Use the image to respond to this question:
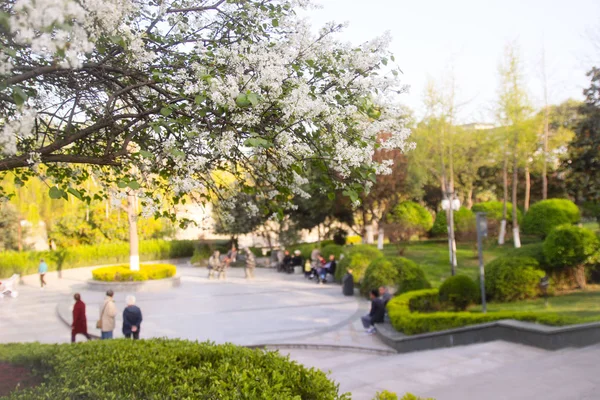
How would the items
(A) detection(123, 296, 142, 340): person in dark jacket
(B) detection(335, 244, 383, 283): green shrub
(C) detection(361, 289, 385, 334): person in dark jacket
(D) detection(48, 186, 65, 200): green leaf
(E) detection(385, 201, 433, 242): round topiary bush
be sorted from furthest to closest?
1. (E) detection(385, 201, 433, 242): round topiary bush
2. (B) detection(335, 244, 383, 283): green shrub
3. (C) detection(361, 289, 385, 334): person in dark jacket
4. (A) detection(123, 296, 142, 340): person in dark jacket
5. (D) detection(48, 186, 65, 200): green leaf

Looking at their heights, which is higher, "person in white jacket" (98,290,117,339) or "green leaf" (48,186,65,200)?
"green leaf" (48,186,65,200)

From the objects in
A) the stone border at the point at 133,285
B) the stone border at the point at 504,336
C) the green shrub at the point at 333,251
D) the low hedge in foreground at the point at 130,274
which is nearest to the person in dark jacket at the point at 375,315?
the stone border at the point at 504,336

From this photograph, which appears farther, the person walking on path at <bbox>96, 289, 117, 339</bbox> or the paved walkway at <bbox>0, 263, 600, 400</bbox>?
Result: the person walking on path at <bbox>96, 289, 117, 339</bbox>

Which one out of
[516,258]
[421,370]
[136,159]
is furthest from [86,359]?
[516,258]

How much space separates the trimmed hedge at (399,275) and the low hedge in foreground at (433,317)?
2.41 metres

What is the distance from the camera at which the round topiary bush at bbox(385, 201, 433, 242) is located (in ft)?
93.0

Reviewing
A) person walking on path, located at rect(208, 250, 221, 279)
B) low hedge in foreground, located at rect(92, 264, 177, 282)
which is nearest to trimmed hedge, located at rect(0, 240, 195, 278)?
low hedge in foreground, located at rect(92, 264, 177, 282)

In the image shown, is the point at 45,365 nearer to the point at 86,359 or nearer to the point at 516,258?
the point at 86,359

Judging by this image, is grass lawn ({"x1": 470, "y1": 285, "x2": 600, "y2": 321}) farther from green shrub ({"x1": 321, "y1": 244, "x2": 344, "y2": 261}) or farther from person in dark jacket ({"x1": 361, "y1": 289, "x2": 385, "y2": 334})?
green shrub ({"x1": 321, "y1": 244, "x2": 344, "y2": 261})

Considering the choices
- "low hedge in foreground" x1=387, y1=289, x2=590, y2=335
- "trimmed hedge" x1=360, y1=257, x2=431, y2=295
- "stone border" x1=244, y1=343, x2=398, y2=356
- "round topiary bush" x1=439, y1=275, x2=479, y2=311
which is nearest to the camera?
"low hedge in foreground" x1=387, y1=289, x2=590, y2=335

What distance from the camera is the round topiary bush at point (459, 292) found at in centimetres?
1364

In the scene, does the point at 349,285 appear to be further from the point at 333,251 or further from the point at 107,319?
the point at 107,319

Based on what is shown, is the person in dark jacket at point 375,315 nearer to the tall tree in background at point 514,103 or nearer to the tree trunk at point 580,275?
the tree trunk at point 580,275

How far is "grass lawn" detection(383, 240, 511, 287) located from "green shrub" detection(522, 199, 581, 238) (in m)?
1.69
